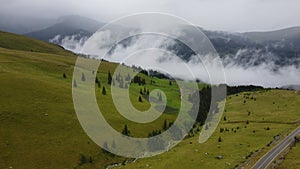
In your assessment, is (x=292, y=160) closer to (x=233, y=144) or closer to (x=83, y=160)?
(x=233, y=144)

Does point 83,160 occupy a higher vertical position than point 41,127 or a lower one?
lower

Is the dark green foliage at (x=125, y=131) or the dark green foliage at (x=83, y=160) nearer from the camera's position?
the dark green foliage at (x=83, y=160)

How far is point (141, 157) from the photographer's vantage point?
94.8 m

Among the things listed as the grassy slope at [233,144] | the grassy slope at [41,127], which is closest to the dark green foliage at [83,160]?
the grassy slope at [41,127]

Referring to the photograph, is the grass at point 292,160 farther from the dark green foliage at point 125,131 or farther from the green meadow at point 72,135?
the dark green foliage at point 125,131

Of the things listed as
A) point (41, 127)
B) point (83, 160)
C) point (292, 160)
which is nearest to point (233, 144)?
point (292, 160)

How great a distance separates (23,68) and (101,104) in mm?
54241

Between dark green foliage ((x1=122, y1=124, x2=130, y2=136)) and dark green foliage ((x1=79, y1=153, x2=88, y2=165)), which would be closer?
dark green foliage ((x1=79, y1=153, x2=88, y2=165))

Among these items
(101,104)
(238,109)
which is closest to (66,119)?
(101,104)

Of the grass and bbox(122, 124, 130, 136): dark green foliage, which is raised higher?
the grass

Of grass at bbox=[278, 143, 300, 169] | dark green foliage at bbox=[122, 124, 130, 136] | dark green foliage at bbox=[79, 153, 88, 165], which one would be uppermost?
grass at bbox=[278, 143, 300, 169]

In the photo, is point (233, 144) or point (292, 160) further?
point (233, 144)

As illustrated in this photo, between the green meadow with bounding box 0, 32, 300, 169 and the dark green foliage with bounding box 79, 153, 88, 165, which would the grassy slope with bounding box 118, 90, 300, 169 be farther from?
the dark green foliage with bounding box 79, 153, 88, 165

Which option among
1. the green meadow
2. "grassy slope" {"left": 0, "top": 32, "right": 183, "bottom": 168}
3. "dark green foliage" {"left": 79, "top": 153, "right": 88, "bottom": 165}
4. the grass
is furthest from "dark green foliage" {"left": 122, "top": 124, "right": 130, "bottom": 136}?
the grass
